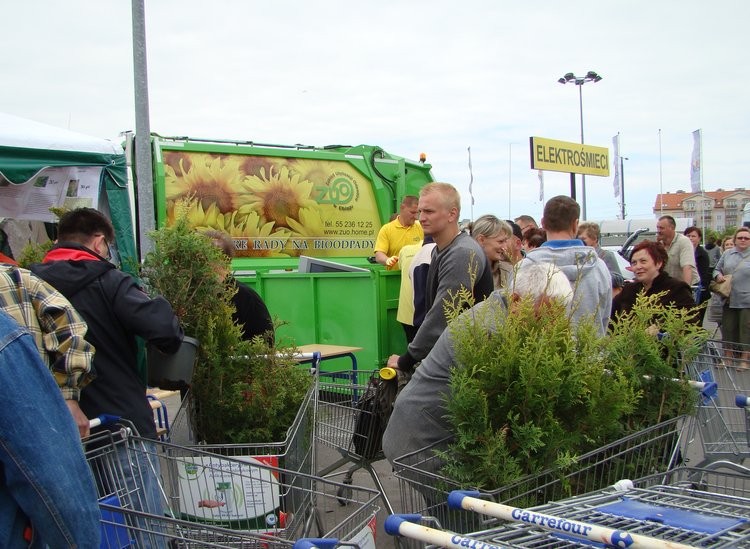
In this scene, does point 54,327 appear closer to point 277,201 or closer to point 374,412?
point 374,412

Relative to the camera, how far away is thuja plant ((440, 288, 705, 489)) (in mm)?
2693

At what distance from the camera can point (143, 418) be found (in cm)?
327

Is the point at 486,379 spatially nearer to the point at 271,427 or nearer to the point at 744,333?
the point at 271,427

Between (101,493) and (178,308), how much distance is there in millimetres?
1060

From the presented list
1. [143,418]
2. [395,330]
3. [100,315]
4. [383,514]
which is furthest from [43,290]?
[395,330]

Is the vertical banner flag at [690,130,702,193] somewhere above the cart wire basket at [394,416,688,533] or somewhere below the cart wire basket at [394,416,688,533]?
above

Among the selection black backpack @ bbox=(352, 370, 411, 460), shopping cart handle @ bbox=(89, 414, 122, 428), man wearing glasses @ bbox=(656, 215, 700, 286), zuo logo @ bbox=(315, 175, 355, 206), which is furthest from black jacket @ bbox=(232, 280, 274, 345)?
zuo logo @ bbox=(315, 175, 355, 206)

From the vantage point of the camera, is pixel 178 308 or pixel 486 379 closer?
pixel 486 379

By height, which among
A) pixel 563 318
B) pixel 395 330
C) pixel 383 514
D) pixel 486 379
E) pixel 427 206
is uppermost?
pixel 427 206

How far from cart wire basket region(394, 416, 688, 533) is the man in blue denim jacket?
145cm

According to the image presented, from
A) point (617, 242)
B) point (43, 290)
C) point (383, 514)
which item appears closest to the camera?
point (43, 290)

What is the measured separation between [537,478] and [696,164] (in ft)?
108

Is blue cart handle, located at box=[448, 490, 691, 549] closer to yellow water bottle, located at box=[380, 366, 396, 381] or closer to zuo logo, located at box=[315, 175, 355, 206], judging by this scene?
yellow water bottle, located at box=[380, 366, 396, 381]

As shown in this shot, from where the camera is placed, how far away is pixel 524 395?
2.74 metres
